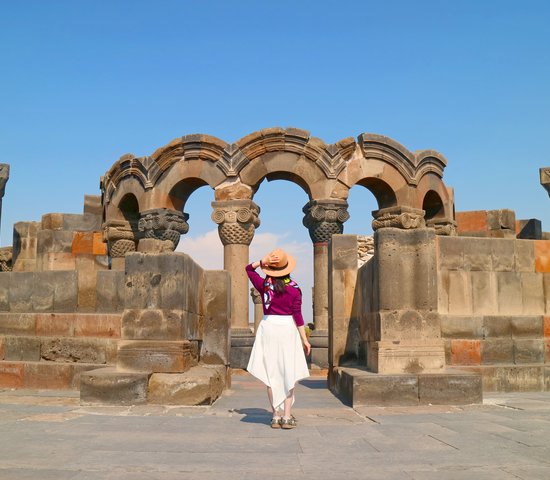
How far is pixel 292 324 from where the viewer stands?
16.1 feet

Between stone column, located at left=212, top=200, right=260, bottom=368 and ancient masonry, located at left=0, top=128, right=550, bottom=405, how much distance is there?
1.0 inches

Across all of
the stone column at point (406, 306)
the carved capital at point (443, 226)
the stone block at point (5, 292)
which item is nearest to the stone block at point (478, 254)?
the stone column at point (406, 306)

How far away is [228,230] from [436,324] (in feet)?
23.4

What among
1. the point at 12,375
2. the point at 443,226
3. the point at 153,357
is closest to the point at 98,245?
the point at 12,375

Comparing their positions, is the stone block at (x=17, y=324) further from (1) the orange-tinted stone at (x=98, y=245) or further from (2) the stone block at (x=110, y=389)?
(1) the orange-tinted stone at (x=98, y=245)

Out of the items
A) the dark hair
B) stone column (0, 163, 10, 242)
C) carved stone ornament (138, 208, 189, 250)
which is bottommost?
the dark hair

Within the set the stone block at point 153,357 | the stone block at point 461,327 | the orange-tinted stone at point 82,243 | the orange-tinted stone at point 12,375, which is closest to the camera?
the stone block at point 153,357

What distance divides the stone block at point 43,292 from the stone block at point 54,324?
0.17 metres

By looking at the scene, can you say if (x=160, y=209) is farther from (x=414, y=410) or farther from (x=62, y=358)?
(x=414, y=410)

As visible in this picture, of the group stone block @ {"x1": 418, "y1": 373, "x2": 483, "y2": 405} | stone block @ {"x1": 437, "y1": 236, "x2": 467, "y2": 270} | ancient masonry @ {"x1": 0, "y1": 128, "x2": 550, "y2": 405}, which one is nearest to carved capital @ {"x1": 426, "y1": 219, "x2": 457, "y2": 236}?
ancient masonry @ {"x1": 0, "y1": 128, "x2": 550, "y2": 405}

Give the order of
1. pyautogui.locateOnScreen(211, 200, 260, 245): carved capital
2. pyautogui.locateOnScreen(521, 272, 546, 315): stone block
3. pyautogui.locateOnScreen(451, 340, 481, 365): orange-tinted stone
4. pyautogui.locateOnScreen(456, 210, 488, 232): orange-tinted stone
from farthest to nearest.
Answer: pyautogui.locateOnScreen(456, 210, 488, 232): orange-tinted stone, pyautogui.locateOnScreen(211, 200, 260, 245): carved capital, pyautogui.locateOnScreen(521, 272, 546, 315): stone block, pyautogui.locateOnScreen(451, 340, 481, 365): orange-tinted stone

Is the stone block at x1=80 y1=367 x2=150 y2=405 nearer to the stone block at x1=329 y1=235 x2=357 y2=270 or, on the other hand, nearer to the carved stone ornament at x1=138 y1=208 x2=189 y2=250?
the stone block at x1=329 y1=235 x2=357 y2=270

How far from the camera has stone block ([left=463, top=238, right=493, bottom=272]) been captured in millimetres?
7816

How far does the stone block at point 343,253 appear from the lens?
8.05m
